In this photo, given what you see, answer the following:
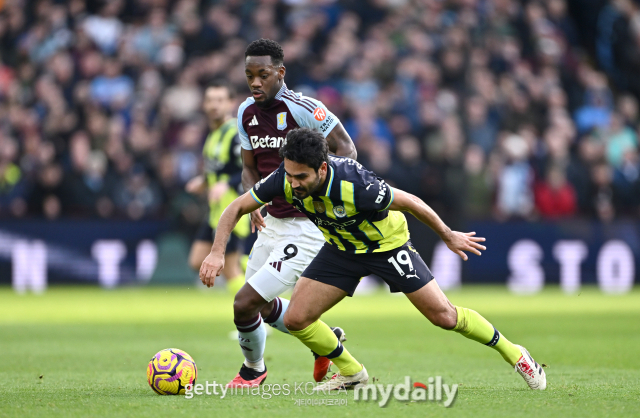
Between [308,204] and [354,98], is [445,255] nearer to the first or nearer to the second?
[354,98]

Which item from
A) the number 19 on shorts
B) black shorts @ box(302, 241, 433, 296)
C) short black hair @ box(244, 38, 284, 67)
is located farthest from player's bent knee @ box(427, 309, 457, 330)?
short black hair @ box(244, 38, 284, 67)

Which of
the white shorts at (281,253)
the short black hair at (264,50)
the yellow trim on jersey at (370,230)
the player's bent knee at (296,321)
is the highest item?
the short black hair at (264,50)

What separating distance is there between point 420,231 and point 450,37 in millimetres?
5226

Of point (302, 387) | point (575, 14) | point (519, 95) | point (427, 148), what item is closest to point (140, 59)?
point (427, 148)

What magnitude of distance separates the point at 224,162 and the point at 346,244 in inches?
169

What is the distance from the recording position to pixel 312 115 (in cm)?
708

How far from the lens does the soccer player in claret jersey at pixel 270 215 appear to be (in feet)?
22.7

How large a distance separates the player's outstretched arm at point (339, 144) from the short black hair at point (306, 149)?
1.08 m

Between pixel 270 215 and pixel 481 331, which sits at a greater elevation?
pixel 270 215

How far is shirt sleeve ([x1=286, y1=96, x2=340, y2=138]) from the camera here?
7043 mm

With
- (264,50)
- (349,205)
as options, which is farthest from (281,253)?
(264,50)

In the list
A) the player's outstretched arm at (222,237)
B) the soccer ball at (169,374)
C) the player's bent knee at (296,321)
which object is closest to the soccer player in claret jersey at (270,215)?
the player's bent knee at (296,321)

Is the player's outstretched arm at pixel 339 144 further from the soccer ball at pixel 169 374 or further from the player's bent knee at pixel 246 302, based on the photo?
the soccer ball at pixel 169 374

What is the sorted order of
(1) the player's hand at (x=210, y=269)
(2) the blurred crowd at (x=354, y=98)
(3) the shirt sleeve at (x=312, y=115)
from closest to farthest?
(1) the player's hand at (x=210, y=269) < (3) the shirt sleeve at (x=312, y=115) < (2) the blurred crowd at (x=354, y=98)
